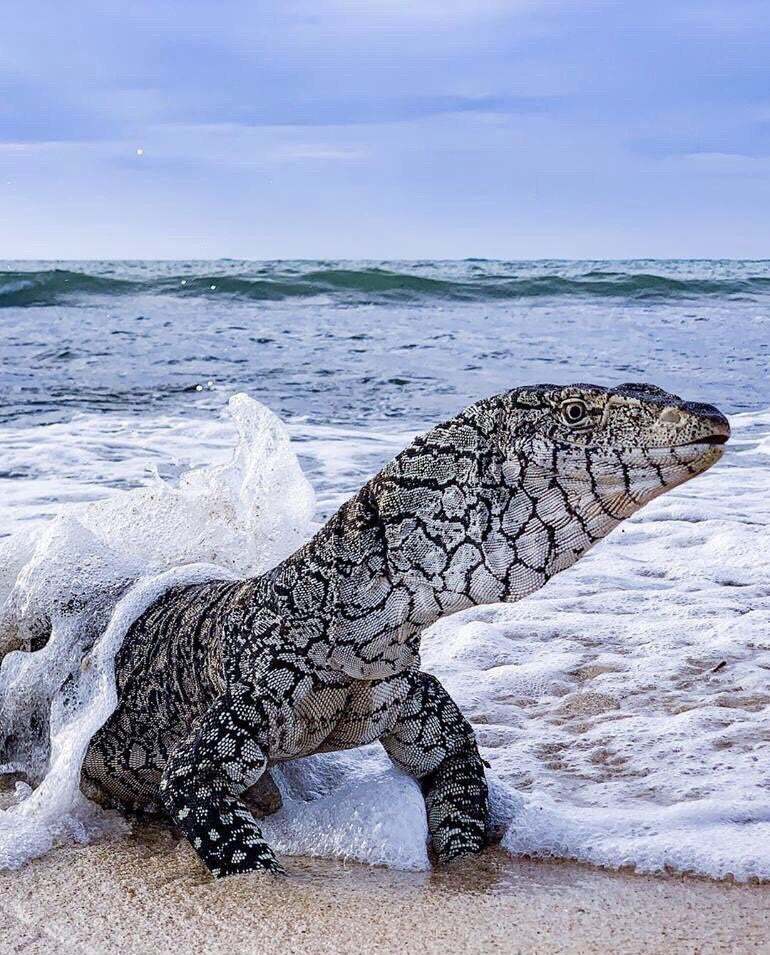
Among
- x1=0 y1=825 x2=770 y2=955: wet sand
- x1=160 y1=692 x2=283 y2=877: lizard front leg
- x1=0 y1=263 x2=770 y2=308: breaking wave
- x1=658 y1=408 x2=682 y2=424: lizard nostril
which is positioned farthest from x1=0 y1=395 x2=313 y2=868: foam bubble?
x1=0 y1=263 x2=770 y2=308: breaking wave

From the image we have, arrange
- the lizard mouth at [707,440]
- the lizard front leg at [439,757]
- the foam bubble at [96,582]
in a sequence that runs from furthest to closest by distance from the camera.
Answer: the foam bubble at [96,582] < the lizard front leg at [439,757] < the lizard mouth at [707,440]

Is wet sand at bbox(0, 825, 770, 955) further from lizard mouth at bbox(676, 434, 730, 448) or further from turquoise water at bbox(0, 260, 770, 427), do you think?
turquoise water at bbox(0, 260, 770, 427)

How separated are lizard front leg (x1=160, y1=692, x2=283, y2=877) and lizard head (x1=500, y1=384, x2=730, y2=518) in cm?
103

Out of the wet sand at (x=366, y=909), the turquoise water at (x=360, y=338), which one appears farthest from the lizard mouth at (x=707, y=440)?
the turquoise water at (x=360, y=338)

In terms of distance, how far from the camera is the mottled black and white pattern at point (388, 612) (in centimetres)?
270

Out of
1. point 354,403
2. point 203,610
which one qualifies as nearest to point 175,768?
point 203,610

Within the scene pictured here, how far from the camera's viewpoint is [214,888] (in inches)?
119

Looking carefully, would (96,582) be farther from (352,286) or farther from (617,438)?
(352,286)

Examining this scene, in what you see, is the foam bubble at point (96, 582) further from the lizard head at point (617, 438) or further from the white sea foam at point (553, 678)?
the lizard head at point (617, 438)

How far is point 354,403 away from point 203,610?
10015mm

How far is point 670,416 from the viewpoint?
260 centimetres

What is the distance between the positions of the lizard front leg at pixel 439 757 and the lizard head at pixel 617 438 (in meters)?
1.03

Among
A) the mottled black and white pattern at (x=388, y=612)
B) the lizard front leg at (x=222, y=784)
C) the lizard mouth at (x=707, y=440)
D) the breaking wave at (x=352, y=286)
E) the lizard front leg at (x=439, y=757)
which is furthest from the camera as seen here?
the breaking wave at (x=352, y=286)

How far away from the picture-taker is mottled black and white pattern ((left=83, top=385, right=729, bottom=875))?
2.70 metres
